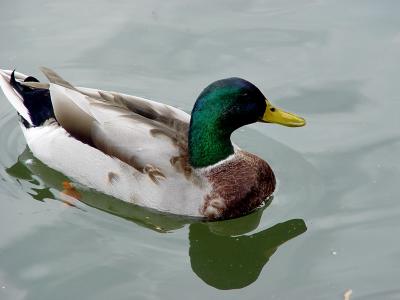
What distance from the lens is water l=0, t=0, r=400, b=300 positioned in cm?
629

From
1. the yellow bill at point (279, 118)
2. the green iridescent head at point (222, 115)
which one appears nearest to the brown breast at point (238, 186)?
the green iridescent head at point (222, 115)

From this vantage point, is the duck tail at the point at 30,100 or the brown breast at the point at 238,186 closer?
the brown breast at the point at 238,186

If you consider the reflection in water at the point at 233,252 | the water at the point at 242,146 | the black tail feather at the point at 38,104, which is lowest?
the reflection in water at the point at 233,252

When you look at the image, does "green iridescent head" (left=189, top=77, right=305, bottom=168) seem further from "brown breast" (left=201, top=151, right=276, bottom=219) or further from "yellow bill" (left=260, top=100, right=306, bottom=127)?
"brown breast" (left=201, top=151, right=276, bottom=219)

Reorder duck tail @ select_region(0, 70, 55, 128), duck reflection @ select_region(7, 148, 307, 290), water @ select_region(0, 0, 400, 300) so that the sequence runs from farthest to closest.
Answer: duck tail @ select_region(0, 70, 55, 128) → duck reflection @ select_region(7, 148, 307, 290) → water @ select_region(0, 0, 400, 300)

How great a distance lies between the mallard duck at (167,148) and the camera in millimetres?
6770

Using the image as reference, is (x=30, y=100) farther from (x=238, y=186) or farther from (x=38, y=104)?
(x=238, y=186)

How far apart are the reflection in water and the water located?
0.01 metres

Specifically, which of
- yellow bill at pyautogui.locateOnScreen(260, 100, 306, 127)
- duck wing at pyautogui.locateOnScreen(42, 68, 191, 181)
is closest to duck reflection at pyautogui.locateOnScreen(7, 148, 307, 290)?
duck wing at pyautogui.locateOnScreen(42, 68, 191, 181)

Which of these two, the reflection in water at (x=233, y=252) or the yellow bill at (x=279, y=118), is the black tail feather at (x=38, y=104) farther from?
the yellow bill at (x=279, y=118)

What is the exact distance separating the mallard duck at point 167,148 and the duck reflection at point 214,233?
0.07 m

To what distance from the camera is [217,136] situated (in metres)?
6.90

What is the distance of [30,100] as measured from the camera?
755 cm

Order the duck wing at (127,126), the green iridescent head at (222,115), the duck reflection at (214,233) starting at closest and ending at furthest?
the duck reflection at (214,233) < the green iridescent head at (222,115) < the duck wing at (127,126)
